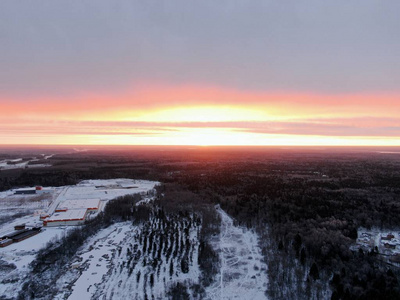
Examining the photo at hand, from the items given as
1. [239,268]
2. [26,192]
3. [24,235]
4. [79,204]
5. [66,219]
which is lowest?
[26,192]

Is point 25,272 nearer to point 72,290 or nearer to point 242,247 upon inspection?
point 72,290

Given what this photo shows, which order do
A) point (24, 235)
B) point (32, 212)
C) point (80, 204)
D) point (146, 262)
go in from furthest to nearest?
point (80, 204)
point (32, 212)
point (24, 235)
point (146, 262)

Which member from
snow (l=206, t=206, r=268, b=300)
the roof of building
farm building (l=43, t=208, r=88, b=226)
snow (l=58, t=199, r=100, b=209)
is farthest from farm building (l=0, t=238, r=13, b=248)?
snow (l=206, t=206, r=268, b=300)

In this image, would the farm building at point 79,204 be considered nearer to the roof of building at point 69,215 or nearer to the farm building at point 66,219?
the roof of building at point 69,215

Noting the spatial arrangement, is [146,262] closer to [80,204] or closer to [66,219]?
[66,219]

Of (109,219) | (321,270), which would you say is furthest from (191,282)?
(109,219)

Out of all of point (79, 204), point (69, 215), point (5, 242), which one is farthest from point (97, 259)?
point (79, 204)

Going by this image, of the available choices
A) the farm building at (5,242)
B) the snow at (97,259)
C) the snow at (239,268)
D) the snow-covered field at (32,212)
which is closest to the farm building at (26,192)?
the snow-covered field at (32,212)
